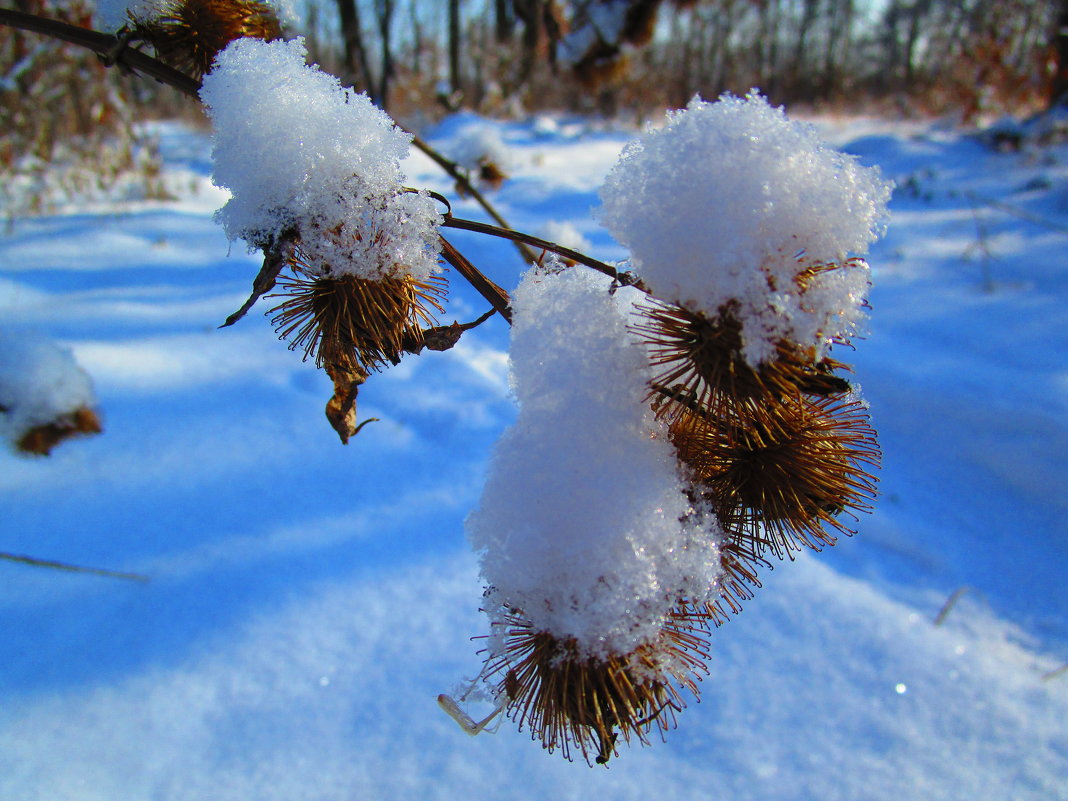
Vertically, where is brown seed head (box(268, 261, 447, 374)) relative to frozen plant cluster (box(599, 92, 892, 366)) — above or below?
below

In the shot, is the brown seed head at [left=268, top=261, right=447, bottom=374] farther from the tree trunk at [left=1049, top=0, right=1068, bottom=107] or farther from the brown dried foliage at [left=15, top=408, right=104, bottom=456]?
the tree trunk at [left=1049, top=0, right=1068, bottom=107]

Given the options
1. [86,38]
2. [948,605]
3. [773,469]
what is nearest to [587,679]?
[773,469]

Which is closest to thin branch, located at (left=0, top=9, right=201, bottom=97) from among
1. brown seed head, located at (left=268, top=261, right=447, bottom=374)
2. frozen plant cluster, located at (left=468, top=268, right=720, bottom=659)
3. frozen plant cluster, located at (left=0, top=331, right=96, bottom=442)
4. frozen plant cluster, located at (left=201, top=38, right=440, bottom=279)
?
frozen plant cluster, located at (left=201, top=38, right=440, bottom=279)

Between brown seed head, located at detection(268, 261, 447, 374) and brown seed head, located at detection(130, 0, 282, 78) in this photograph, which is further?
brown seed head, located at detection(130, 0, 282, 78)

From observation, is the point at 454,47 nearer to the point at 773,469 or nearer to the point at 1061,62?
the point at 1061,62

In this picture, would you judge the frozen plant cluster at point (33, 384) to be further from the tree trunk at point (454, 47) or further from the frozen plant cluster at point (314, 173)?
the tree trunk at point (454, 47)

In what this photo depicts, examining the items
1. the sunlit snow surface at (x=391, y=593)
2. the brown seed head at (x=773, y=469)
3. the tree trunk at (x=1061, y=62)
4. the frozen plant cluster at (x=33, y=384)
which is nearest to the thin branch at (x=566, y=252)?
the brown seed head at (x=773, y=469)

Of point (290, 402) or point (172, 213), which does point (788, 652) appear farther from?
point (172, 213)
